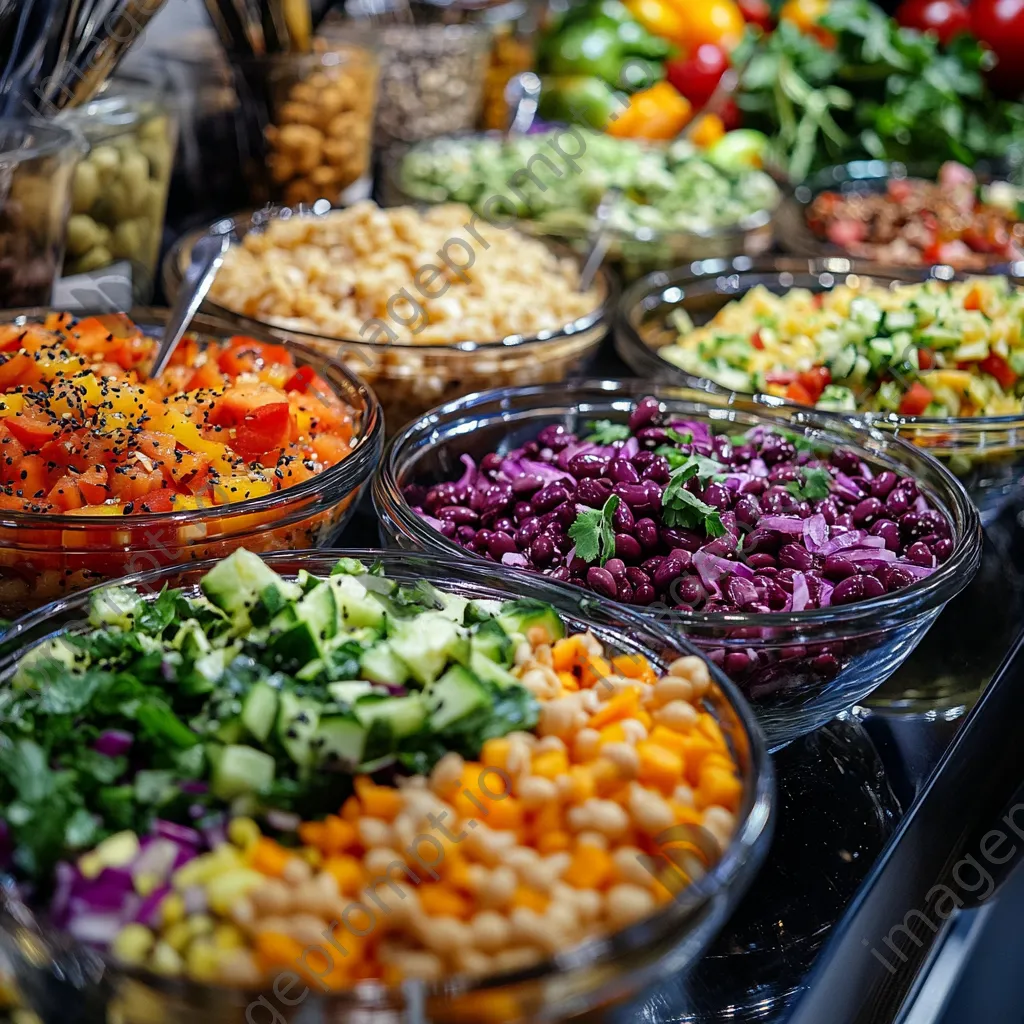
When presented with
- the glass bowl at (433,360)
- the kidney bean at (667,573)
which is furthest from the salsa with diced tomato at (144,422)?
the kidney bean at (667,573)

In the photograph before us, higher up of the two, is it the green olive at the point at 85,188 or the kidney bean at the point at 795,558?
the green olive at the point at 85,188

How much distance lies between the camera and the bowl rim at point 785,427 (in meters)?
1.16

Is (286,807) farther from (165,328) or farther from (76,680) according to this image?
(165,328)

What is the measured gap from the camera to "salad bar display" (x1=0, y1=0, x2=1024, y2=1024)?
80 centimetres

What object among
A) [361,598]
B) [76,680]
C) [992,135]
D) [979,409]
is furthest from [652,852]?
[992,135]

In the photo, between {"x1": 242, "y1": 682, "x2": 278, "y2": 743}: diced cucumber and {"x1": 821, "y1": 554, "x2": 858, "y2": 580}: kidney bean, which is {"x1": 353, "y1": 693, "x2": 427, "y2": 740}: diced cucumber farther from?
{"x1": 821, "y1": 554, "x2": 858, "y2": 580}: kidney bean

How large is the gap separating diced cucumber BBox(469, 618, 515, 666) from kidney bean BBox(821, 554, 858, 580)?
0.45m

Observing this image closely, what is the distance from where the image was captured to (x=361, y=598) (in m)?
1.07

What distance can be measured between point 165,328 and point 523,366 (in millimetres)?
541

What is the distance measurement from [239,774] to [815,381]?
49.6 inches

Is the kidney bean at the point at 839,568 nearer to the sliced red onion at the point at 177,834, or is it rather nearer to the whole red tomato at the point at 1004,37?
the sliced red onion at the point at 177,834

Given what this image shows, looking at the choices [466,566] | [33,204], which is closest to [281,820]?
[466,566]

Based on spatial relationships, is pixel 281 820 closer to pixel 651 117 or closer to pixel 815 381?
pixel 815 381

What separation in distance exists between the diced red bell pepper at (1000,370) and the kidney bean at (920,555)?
0.60m
